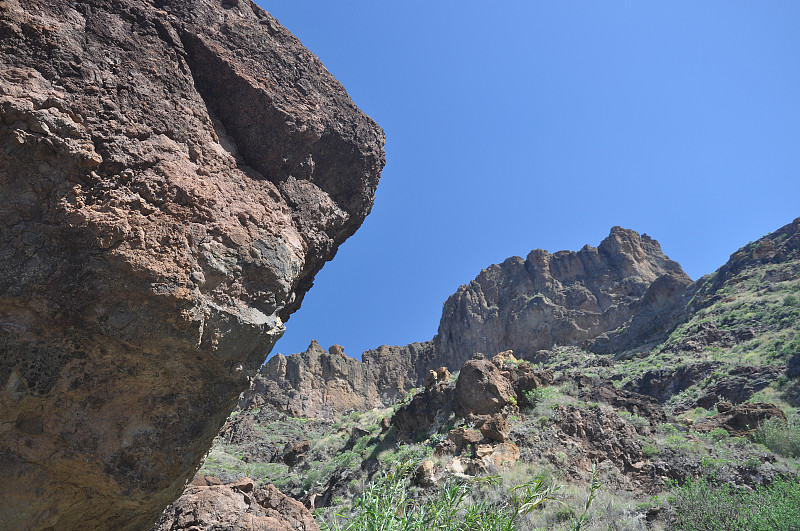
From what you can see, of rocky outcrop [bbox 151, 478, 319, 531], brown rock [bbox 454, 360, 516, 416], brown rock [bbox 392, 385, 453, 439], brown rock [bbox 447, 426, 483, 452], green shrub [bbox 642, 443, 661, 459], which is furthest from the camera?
brown rock [bbox 392, 385, 453, 439]

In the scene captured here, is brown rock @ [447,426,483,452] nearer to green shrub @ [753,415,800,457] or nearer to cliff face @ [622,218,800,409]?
green shrub @ [753,415,800,457]

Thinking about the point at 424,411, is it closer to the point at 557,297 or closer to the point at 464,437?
the point at 464,437

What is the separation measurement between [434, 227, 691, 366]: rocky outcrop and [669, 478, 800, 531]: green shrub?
1856 inches

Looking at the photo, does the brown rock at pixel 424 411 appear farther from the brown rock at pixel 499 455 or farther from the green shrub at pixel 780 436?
the green shrub at pixel 780 436

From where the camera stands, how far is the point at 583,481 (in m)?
10.8

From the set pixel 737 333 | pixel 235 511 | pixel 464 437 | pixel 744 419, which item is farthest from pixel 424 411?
pixel 737 333

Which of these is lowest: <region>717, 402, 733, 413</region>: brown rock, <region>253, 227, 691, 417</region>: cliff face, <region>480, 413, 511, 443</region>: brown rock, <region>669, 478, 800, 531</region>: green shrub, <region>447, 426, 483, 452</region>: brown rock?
<region>669, 478, 800, 531</region>: green shrub

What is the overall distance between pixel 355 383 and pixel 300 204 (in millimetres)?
54834

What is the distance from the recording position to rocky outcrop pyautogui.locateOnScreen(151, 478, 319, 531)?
14.6ft

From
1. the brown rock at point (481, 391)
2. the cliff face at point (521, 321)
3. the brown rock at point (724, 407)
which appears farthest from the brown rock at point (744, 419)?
the cliff face at point (521, 321)

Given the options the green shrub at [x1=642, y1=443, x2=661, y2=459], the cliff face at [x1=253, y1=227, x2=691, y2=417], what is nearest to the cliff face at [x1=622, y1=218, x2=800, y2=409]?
the cliff face at [x1=253, y1=227, x2=691, y2=417]

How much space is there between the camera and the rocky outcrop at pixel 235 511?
4.44 m

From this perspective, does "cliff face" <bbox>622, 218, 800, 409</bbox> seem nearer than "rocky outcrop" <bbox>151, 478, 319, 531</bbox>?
No

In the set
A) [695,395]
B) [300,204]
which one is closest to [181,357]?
[300,204]
